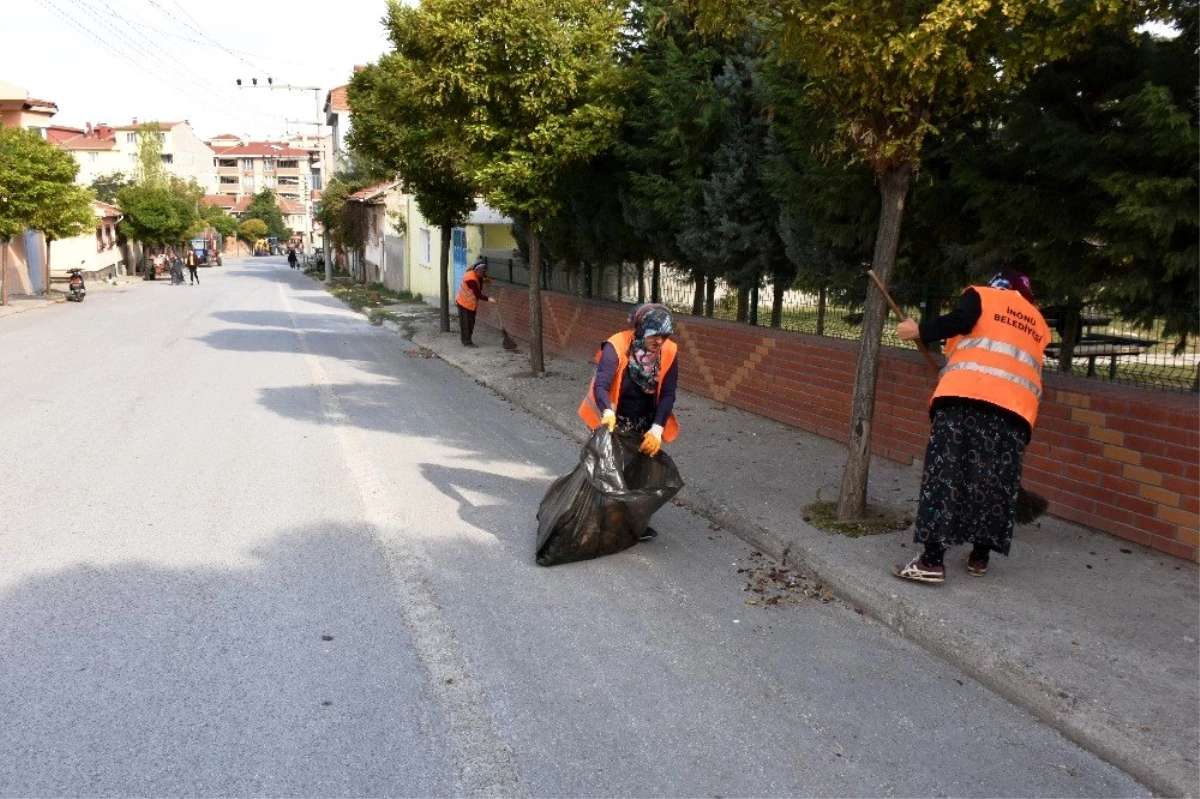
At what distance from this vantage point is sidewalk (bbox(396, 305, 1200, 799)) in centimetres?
365

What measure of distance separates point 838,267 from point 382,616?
17.6 ft

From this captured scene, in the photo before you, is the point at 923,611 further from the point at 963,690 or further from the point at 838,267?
the point at 838,267

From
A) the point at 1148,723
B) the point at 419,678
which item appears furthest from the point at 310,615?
the point at 1148,723

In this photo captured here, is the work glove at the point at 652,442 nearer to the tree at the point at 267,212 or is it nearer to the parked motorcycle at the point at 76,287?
the parked motorcycle at the point at 76,287

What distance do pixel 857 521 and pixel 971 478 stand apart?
1312 millimetres

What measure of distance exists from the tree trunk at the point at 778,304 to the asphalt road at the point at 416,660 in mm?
3549

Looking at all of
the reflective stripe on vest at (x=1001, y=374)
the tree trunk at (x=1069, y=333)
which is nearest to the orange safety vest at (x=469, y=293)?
the tree trunk at (x=1069, y=333)

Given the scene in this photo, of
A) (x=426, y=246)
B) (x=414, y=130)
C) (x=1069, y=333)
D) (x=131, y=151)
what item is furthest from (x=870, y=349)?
(x=131, y=151)

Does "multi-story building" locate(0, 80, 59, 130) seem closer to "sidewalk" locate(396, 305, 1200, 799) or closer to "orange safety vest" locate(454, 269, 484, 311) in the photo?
"orange safety vest" locate(454, 269, 484, 311)

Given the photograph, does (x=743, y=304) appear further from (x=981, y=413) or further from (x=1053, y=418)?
(x=981, y=413)

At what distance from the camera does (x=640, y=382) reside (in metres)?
5.80

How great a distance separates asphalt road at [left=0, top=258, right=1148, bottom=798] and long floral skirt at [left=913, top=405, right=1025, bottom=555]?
720 mm

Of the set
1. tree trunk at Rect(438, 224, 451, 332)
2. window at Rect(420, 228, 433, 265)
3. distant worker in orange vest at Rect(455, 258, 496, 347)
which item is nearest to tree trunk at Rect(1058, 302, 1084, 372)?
distant worker in orange vest at Rect(455, 258, 496, 347)

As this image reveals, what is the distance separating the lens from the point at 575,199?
533 inches
